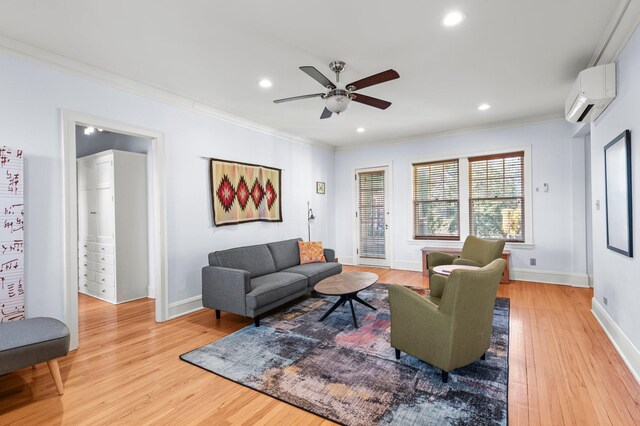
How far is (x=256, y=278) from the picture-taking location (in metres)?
4.04

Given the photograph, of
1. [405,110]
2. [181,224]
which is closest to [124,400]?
[181,224]

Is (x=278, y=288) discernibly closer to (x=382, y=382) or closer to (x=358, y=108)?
(x=382, y=382)

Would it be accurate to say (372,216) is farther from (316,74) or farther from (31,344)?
(31,344)

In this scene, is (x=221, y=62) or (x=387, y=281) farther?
(x=387, y=281)

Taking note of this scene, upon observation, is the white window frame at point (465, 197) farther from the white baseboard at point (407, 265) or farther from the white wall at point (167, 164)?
the white wall at point (167, 164)

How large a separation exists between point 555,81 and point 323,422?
14.0ft

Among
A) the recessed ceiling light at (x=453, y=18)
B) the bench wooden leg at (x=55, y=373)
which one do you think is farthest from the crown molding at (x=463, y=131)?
the bench wooden leg at (x=55, y=373)

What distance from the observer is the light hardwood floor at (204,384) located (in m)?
1.99

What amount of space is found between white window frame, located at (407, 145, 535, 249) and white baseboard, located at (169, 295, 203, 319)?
4114 mm

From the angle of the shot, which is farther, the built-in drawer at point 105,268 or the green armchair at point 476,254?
the built-in drawer at point 105,268

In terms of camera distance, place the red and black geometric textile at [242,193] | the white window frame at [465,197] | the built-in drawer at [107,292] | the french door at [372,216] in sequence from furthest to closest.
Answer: the french door at [372,216] → the white window frame at [465,197] → the red and black geometric textile at [242,193] → the built-in drawer at [107,292]

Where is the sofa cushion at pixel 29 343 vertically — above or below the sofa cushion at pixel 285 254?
below

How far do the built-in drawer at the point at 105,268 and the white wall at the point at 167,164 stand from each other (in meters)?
1.42

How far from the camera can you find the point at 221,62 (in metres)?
3.08
